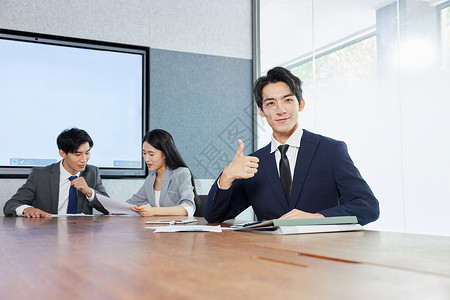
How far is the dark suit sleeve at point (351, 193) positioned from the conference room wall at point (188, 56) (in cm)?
252

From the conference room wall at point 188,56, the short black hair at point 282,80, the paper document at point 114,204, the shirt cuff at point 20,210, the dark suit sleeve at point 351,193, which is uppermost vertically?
the conference room wall at point 188,56

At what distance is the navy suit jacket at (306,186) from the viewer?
1.81 m

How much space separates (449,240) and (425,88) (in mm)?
2081

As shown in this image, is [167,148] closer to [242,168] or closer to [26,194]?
[26,194]

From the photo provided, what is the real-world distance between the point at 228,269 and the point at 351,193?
1.24 m

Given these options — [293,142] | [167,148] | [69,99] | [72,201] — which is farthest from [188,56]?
[293,142]

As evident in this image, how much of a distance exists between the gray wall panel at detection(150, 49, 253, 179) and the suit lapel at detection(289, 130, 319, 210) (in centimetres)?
245

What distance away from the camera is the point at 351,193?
5.75 feet

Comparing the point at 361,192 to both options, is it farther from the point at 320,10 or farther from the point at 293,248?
the point at 320,10

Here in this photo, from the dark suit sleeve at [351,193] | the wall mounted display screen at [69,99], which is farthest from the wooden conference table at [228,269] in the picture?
the wall mounted display screen at [69,99]

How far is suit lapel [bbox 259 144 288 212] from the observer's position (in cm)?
188

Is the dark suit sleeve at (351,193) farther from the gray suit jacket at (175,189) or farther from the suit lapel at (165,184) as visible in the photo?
the suit lapel at (165,184)

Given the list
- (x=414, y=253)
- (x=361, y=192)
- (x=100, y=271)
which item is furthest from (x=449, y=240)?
(x=100, y=271)

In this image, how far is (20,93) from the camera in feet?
12.4
